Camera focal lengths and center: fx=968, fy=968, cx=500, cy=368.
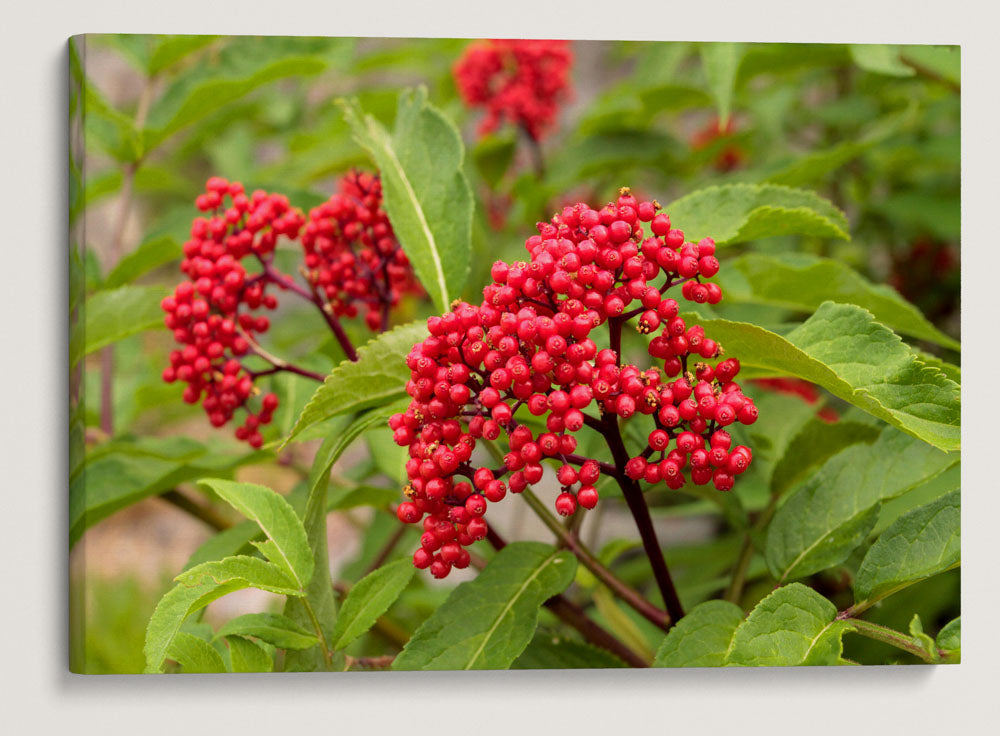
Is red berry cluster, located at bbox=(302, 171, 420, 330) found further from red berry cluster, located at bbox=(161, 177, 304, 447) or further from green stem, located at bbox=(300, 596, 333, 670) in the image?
green stem, located at bbox=(300, 596, 333, 670)

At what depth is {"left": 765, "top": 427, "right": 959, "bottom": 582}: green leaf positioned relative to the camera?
1.19 meters

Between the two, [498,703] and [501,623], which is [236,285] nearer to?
[501,623]

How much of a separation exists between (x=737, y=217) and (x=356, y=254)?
19.9 inches

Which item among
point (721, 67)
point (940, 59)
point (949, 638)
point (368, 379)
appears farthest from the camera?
point (940, 59)

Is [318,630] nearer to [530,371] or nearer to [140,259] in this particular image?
[530,371]

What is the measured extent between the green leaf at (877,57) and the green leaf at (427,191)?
67cm

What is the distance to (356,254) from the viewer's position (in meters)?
1.32

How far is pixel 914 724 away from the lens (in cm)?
147

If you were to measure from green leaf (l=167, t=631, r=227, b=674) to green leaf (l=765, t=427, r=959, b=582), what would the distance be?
720 millimetres

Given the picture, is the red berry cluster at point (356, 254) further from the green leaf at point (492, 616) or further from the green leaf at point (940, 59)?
the green leaf at point (940, 59)

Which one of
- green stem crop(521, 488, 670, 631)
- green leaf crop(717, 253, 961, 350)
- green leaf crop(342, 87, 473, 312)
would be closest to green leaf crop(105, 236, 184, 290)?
green leaf crop(342, 87, 473, 312)

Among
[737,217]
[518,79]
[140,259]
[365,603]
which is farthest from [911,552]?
[140,259]

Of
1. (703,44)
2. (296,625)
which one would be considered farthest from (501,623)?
(703,44)

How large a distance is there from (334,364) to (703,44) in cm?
75
